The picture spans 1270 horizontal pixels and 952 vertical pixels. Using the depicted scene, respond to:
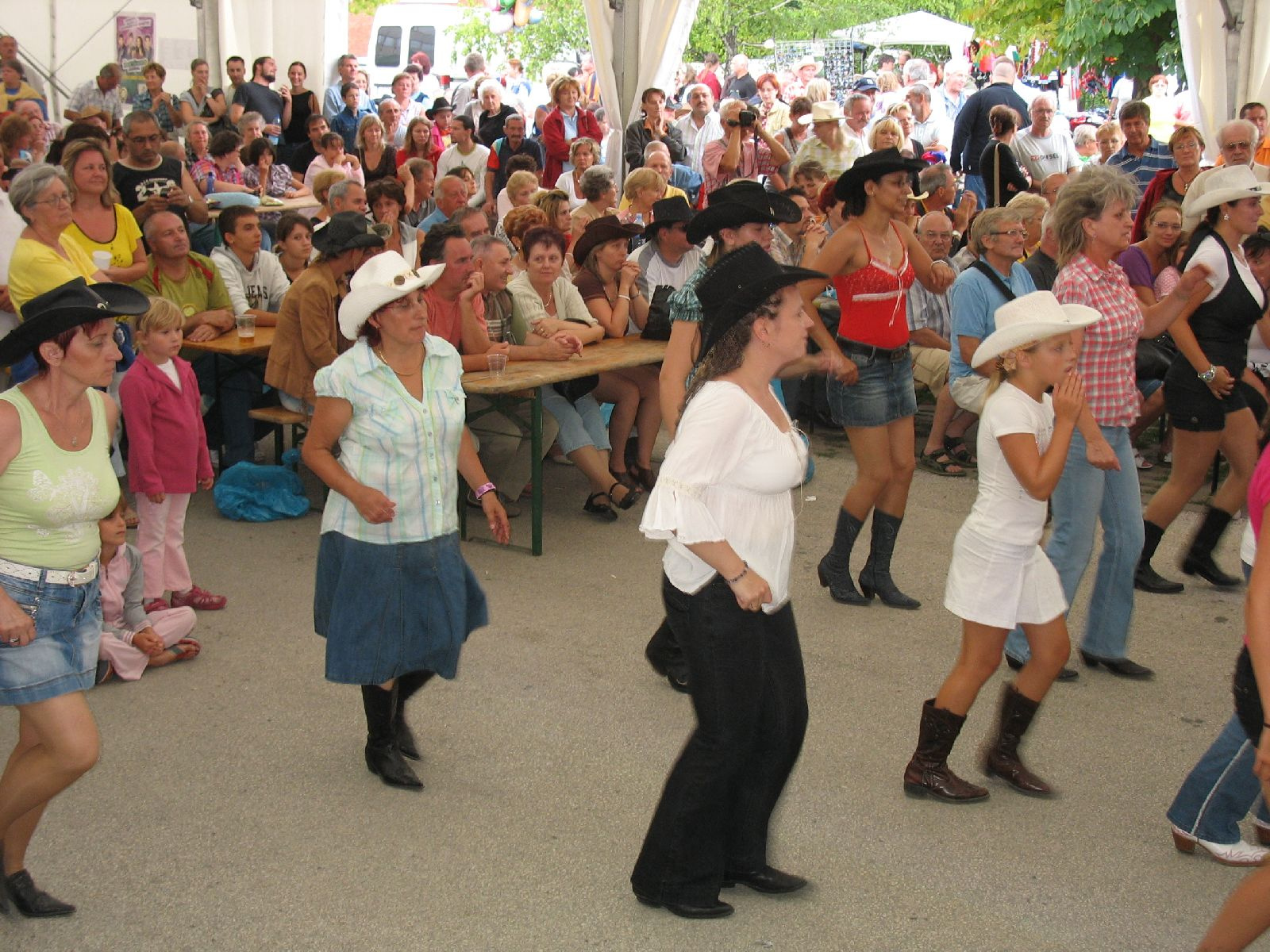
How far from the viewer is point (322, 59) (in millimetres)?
17250

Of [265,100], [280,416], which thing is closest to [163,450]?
[280,416]

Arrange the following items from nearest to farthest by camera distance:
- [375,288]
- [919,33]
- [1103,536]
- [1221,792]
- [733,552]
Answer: [733,552], [1221,792], [375,288], [1103,536], [919,33]

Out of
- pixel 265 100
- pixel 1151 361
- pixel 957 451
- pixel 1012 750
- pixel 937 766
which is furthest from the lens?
pixel 265 100

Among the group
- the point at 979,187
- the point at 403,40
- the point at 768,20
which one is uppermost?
the point at 768,20

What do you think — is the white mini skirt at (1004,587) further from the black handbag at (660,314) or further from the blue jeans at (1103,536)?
the black handbag at (660,314)

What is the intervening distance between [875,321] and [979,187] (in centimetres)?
803

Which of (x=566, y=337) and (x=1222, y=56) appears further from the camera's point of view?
(x=1222, y=56)

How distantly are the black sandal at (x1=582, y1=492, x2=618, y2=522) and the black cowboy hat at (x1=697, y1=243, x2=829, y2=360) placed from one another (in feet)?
12.9

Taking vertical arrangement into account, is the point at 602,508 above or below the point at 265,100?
below

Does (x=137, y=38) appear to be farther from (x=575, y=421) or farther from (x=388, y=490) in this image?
(x=388, y=490)

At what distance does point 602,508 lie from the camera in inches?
287

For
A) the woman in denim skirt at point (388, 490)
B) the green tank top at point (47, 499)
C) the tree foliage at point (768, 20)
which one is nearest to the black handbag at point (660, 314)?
the woman in denim skirt at point (388, 490)

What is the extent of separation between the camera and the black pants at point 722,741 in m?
3.22

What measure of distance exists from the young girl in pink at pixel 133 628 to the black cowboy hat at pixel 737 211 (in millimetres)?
2441
